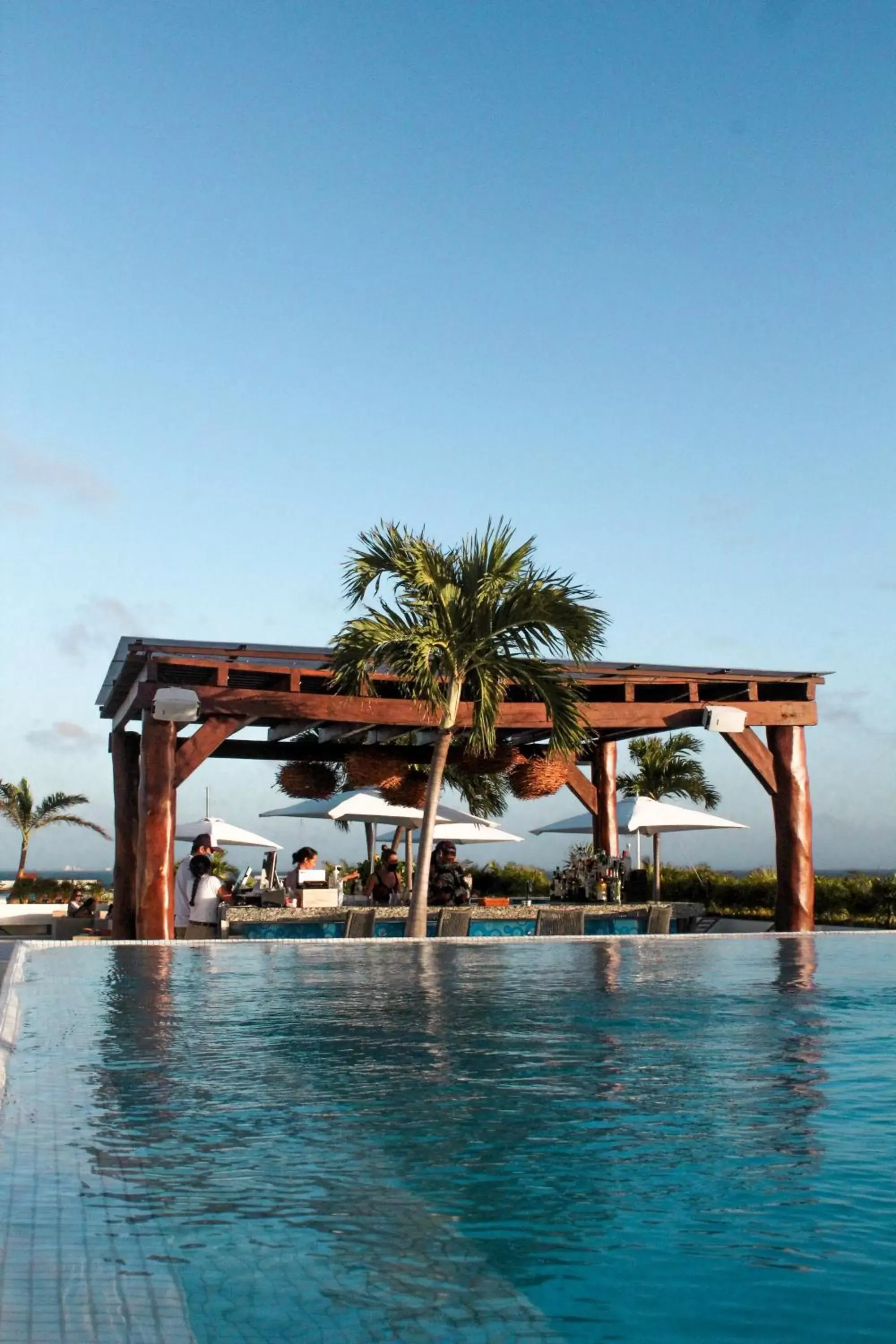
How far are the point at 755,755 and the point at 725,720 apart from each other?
89 cm

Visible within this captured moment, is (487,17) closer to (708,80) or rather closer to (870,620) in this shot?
(708,80)

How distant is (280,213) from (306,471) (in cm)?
357

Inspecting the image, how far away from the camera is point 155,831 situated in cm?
1354

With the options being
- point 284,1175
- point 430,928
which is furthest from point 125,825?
point 284,1175

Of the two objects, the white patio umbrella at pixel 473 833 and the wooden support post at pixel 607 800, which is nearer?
the wooden support post at pixel 607 800

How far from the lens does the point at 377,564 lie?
1373 centimetres

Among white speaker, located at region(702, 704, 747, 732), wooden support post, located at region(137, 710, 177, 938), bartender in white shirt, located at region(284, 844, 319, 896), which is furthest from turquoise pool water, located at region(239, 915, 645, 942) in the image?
white speaker, located at region(702, 704, 747, 732)

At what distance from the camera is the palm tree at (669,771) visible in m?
26.9

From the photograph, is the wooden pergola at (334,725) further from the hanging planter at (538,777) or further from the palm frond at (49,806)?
the palm frond at (49,806)

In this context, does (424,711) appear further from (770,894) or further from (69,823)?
(69,823)

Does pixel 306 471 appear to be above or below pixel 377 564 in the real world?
above

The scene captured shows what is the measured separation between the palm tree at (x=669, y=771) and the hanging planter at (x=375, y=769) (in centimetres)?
1062

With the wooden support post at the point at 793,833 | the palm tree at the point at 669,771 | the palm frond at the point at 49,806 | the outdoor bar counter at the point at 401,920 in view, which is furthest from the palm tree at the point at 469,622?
the palm frond at the point at 49,806

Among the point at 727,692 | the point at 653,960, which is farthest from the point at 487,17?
the point at 653,960
